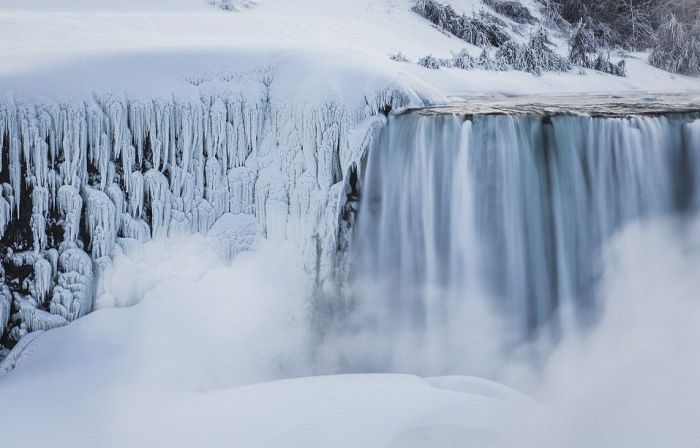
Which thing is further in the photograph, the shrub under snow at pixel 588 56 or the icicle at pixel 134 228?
the shrub under snow at pixel 588 56

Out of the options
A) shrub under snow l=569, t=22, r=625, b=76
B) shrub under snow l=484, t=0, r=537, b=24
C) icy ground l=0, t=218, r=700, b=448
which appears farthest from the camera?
shrub under snow l=484, t=0, r=537, b=24

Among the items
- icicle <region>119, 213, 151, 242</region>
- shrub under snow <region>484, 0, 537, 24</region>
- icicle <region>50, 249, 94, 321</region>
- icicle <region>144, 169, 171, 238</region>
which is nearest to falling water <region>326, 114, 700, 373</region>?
icicle <region>144, 169, 171, 238</region>

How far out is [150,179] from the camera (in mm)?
4402

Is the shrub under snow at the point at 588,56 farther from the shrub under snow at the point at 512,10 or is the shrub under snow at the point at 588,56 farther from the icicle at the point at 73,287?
the icicle at the point at 73,287

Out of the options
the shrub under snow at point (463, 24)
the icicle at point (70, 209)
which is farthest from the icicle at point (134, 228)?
the shrub under snow at point (463, 24)

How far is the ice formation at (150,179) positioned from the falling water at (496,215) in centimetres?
42

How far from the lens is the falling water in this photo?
4.65 metres

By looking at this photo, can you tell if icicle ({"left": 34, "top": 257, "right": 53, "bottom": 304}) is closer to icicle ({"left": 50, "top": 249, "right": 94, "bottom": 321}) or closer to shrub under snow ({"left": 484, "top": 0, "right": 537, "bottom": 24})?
icicle ({"left": 50, "top": 249, "right": 94, "bottom": 321})

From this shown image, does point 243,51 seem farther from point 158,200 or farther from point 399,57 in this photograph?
point 399,57

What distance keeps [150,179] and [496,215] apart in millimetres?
2819

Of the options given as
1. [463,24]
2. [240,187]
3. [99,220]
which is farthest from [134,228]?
[463,24]

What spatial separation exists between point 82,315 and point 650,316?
4.47 metres

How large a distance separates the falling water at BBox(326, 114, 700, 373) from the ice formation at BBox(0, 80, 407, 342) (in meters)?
Result: 0.42

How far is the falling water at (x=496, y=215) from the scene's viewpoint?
4.65 metres
